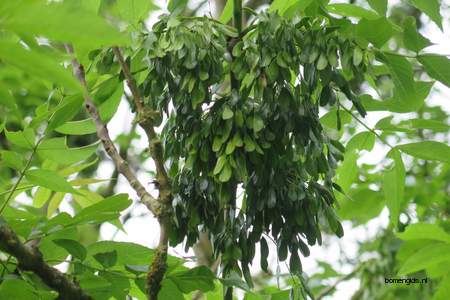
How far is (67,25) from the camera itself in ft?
2.99

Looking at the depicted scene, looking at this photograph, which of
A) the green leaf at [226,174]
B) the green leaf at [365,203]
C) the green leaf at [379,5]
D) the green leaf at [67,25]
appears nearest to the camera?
the green leaf at [67,25]

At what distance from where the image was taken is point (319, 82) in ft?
5.47

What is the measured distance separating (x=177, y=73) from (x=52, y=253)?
1.58 ft

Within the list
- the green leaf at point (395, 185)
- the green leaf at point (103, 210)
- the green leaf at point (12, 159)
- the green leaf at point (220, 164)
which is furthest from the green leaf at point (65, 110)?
the green leaf at point (395, 185)

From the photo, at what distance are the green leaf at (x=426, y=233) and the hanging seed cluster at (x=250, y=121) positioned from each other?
0.69m

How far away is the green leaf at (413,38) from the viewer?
168 centimetres

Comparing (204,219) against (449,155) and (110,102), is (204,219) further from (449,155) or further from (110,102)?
(449,155)

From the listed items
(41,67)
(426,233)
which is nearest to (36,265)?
(41,67)

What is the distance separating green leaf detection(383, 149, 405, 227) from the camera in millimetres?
1980

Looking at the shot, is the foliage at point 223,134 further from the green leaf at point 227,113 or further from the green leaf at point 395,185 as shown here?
the green leaf at point 395,185

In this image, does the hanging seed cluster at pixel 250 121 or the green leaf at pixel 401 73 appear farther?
the green leaf at pixel 401 73

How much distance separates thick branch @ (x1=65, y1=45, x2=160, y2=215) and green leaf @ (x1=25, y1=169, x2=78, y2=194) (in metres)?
0.11

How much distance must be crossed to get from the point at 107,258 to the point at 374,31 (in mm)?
725

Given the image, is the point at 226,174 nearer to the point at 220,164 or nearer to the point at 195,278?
the point at 220,164
